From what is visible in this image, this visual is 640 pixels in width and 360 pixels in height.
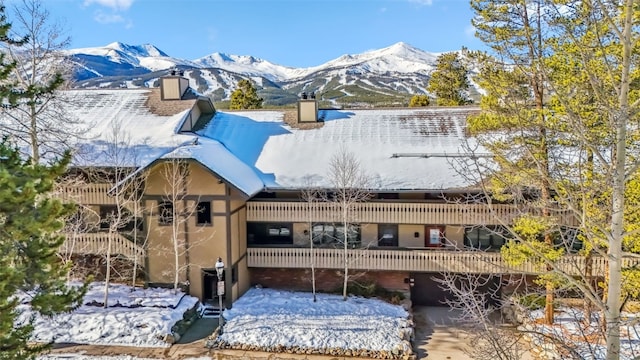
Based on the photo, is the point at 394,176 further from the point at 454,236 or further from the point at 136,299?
the point at 136,299

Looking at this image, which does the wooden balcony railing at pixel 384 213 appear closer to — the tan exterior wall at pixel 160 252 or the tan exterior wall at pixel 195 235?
the tan exterior wall at pixel 195 235

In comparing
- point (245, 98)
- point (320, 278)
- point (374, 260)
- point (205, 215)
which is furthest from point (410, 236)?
point (245, 98)

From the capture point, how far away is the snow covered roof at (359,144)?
21.4 meters

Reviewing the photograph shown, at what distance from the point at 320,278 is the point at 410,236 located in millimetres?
4791

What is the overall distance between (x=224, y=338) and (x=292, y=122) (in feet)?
45.2

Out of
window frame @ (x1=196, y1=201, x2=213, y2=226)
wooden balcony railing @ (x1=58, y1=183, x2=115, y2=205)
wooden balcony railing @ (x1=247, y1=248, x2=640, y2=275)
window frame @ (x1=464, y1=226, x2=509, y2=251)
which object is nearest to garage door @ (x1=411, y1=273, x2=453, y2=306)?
wooden balcony railing @ (x1=247, y1=248, x2=640, y2=275)

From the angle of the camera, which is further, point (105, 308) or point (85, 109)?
point (85, 109)

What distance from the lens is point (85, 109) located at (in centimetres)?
2642

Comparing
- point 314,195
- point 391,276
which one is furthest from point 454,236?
point 314,195

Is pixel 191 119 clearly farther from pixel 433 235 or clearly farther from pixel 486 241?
pixel 486 241

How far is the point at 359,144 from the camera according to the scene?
2439 cm

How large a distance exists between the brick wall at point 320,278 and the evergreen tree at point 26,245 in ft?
42.9

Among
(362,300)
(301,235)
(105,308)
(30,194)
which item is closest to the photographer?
(30,194)

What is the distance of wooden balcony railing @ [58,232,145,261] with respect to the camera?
20562mm
